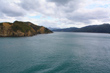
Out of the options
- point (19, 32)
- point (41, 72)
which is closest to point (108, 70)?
point (41, 72)

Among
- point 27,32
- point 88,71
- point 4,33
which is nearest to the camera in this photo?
point 88,71

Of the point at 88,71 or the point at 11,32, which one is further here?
the point at 11,32

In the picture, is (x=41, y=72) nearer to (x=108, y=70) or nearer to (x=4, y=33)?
(x=108, y=70)

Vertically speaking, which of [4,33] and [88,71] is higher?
[4,33]

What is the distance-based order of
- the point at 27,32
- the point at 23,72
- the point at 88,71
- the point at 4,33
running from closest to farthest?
the point at 23,72 < the point at 88,71 < the point at 4,33 < the point at 27,32

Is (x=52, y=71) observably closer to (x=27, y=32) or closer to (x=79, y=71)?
(x=79, y=71)

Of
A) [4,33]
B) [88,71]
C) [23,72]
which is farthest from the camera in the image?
[4,33]

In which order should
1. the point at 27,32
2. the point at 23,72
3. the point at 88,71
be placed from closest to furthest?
1. the point at 23,72
2. the point at 88,71
3. the point at 27,32

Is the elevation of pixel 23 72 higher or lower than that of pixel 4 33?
lower

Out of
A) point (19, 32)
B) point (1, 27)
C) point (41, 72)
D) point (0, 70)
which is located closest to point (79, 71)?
point (41, 72)

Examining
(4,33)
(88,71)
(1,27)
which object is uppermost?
(1,27)
